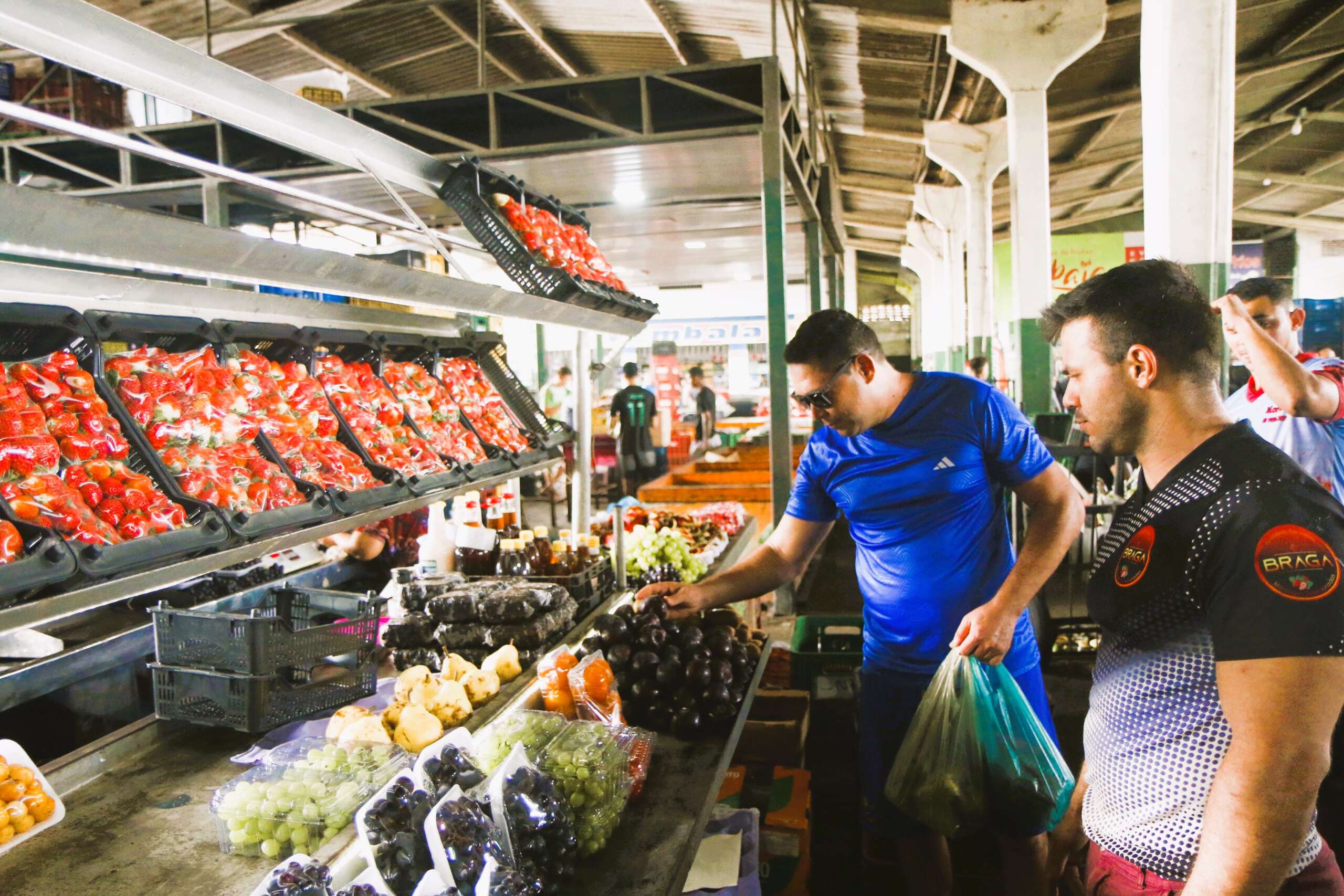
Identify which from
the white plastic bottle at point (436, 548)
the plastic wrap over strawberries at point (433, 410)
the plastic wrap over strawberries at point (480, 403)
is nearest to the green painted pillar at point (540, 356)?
the plastic wrap over strawberries at point (480, 403)

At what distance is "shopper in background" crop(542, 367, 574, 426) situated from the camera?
1122 cm

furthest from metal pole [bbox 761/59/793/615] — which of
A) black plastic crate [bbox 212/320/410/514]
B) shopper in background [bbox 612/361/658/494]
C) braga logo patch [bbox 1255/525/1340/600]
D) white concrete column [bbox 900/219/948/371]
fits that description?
white concrete column [bbox 900/219/948/371]

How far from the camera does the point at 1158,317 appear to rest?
4.94ft

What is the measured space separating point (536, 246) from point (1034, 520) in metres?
1.93

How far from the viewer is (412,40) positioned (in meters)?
8.52

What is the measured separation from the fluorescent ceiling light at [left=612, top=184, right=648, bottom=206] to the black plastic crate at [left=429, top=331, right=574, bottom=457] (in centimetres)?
355

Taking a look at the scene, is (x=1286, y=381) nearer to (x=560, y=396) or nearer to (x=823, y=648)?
(x=823, y=648)

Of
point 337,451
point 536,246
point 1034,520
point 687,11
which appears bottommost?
point 1034,520

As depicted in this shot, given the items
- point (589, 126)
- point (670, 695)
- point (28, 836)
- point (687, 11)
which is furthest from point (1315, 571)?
point (687, 11)

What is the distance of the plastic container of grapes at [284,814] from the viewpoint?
1.71 metres

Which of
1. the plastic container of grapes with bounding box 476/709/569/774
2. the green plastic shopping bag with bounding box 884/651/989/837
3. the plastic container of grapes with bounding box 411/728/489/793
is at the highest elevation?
the plastic container of grapes with bounding box 411/728/489/793

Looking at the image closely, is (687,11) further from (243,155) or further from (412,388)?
(412,388)

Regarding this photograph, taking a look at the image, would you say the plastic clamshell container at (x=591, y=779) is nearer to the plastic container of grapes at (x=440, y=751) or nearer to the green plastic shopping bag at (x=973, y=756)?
the plastic container of grapes at (x=440, y=751)

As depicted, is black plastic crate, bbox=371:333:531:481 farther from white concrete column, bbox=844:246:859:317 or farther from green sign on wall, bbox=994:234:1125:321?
white concrete column, bbox=844:246:859:317
